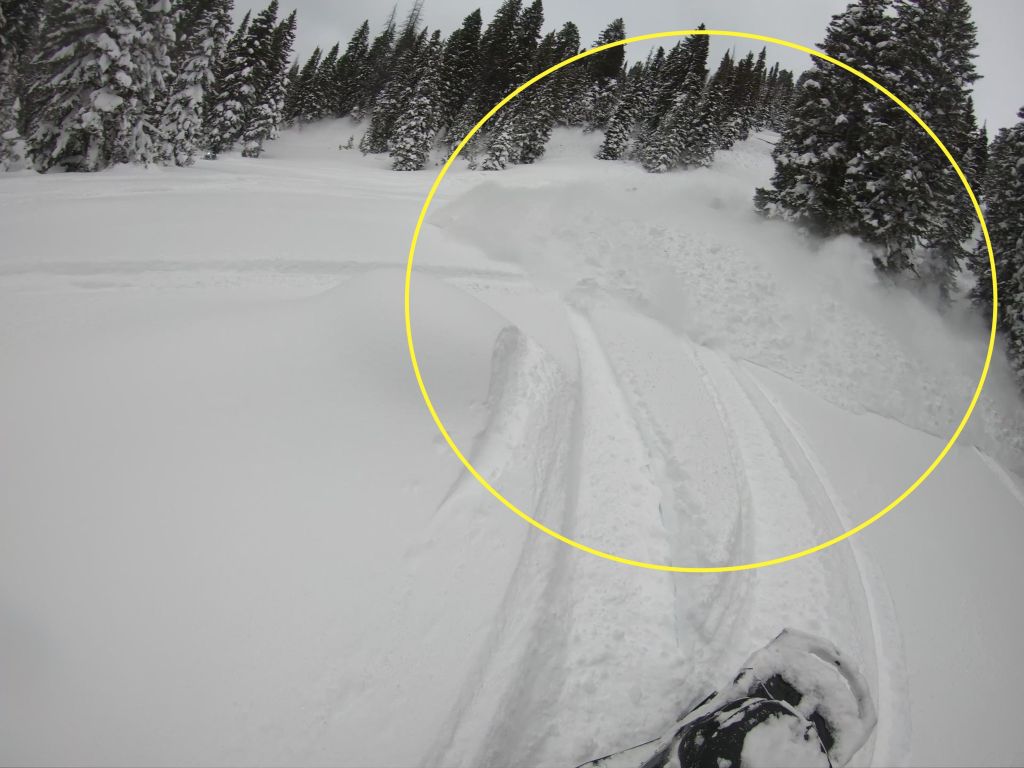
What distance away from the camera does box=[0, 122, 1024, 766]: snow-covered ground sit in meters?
3.59

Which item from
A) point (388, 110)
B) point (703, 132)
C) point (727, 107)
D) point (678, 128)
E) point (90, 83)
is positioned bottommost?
point (90, 83)

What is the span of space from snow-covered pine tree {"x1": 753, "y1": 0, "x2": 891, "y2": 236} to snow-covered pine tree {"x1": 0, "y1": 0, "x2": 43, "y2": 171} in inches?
1171

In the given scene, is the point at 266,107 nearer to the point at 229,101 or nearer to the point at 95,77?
the point at 229,101

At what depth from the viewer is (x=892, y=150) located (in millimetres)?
13695

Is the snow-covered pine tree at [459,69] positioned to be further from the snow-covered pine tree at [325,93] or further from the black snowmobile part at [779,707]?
the black snowmobile part at [779,707]

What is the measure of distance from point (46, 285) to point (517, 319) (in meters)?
8.08

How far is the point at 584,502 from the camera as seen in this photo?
20.1ft

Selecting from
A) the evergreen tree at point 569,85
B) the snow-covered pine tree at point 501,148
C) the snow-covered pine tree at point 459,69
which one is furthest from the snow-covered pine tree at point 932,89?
the snow-covered pine tree at point 459,69

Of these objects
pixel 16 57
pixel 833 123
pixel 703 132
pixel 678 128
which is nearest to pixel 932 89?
pixel 833 123

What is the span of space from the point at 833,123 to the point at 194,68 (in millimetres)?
30015

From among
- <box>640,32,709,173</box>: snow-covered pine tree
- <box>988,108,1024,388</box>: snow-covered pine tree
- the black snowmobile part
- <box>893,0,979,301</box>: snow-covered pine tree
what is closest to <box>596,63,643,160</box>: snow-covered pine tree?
<box>640,32,709,173</box>: snow-covered pine tree

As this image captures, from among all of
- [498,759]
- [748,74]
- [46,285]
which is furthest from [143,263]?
[748,74]

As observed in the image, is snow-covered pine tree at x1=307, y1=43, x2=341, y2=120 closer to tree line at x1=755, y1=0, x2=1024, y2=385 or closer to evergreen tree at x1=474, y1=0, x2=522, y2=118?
evergreen tree at x1=474, y1=0, x2=522, y2=118

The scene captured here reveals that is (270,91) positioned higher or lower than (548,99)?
lower
